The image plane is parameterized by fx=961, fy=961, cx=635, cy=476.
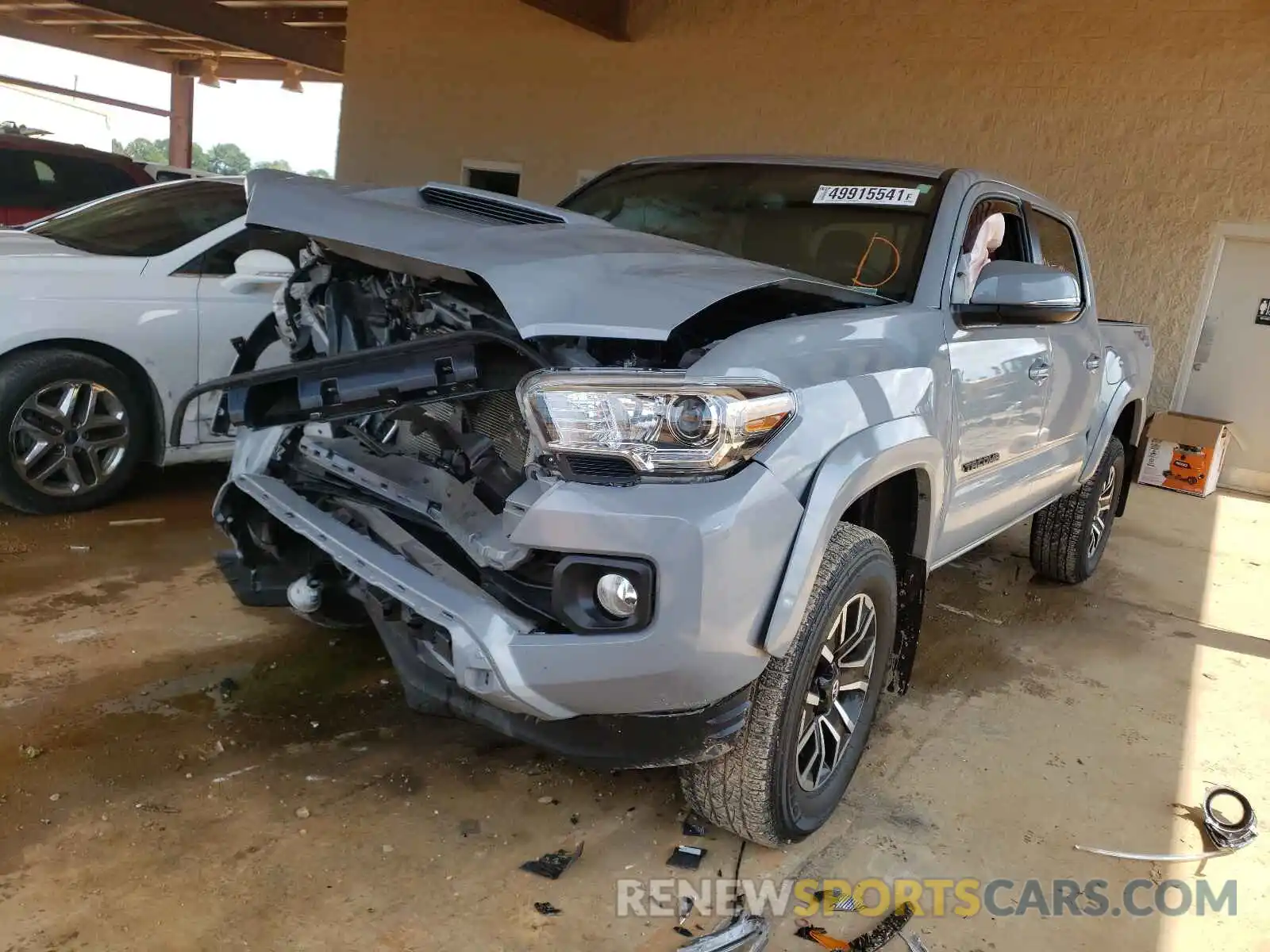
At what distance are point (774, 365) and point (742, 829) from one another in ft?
3.78

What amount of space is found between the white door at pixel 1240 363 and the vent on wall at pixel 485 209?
735 cm

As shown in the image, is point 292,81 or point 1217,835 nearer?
point 1217,835

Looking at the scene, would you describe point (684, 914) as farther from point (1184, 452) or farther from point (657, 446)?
point (1184, 452)

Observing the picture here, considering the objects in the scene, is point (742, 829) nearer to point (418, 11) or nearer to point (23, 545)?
point (23, 545)

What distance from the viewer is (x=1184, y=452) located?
7895 millimetres

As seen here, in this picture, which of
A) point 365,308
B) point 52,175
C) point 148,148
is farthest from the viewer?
point 148,148

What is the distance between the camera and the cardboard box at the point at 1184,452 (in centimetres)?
784

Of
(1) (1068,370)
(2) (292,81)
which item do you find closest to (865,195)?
(1) (1068,370)

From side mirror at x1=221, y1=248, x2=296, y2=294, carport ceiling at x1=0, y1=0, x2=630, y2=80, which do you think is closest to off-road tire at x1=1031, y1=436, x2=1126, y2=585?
side mirror at x1=221, y1=248, x2=296, y2=294

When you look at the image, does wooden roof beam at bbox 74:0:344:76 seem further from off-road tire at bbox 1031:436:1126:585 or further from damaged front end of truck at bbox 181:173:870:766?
off-road tire at bbox 1031:436:1126:585

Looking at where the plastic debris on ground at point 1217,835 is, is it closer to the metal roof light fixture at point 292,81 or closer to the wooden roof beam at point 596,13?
the wooden roof beam at point 596,13

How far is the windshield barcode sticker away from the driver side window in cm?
21

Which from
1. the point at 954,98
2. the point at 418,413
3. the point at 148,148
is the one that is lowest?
the point at 418,413

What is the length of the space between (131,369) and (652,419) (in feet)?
11.0
